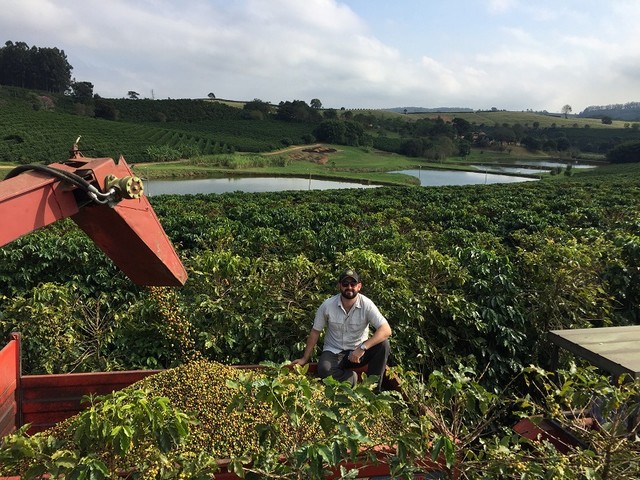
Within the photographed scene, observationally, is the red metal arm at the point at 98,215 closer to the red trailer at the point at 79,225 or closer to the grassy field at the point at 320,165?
the red trailer at the point at 79,225

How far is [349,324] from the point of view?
4344 millimetres

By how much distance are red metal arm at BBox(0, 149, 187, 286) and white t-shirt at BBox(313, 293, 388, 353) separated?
1.89 meters

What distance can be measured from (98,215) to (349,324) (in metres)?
2.66

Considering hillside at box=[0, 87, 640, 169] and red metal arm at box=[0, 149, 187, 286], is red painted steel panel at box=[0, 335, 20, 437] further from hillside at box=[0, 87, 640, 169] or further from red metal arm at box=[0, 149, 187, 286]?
hillside at box=[0, 87, 640, 169]

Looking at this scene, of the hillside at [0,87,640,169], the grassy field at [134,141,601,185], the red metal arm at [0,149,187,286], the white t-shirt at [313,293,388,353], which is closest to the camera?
the red metal arm at [0,149,187,286]

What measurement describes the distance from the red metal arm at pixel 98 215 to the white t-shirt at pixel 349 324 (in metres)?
1.89

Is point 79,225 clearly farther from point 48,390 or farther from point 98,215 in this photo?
point 48,390

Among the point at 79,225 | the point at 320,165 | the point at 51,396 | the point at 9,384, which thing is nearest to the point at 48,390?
the point at 51,396

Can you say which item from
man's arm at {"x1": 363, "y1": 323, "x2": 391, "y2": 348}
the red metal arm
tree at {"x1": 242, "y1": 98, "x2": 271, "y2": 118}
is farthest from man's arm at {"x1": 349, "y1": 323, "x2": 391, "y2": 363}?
tree at {"x1": 242, "y1": 98, "x2": 271, "y2": 118}

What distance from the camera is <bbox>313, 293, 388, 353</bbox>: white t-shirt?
4.32 metres

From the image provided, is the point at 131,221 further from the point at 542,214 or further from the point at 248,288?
the point at 542,214

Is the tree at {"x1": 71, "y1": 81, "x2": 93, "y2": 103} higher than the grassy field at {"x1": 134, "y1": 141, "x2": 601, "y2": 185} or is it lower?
higher

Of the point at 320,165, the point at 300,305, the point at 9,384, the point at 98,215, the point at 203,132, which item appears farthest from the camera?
the point at 203,132

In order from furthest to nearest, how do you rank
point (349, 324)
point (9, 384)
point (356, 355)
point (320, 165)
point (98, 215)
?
1. point (320, 165)
2. point (349, 324)
3. point (356, 355)
4. point (9, 384)
5. point (98, 215)
